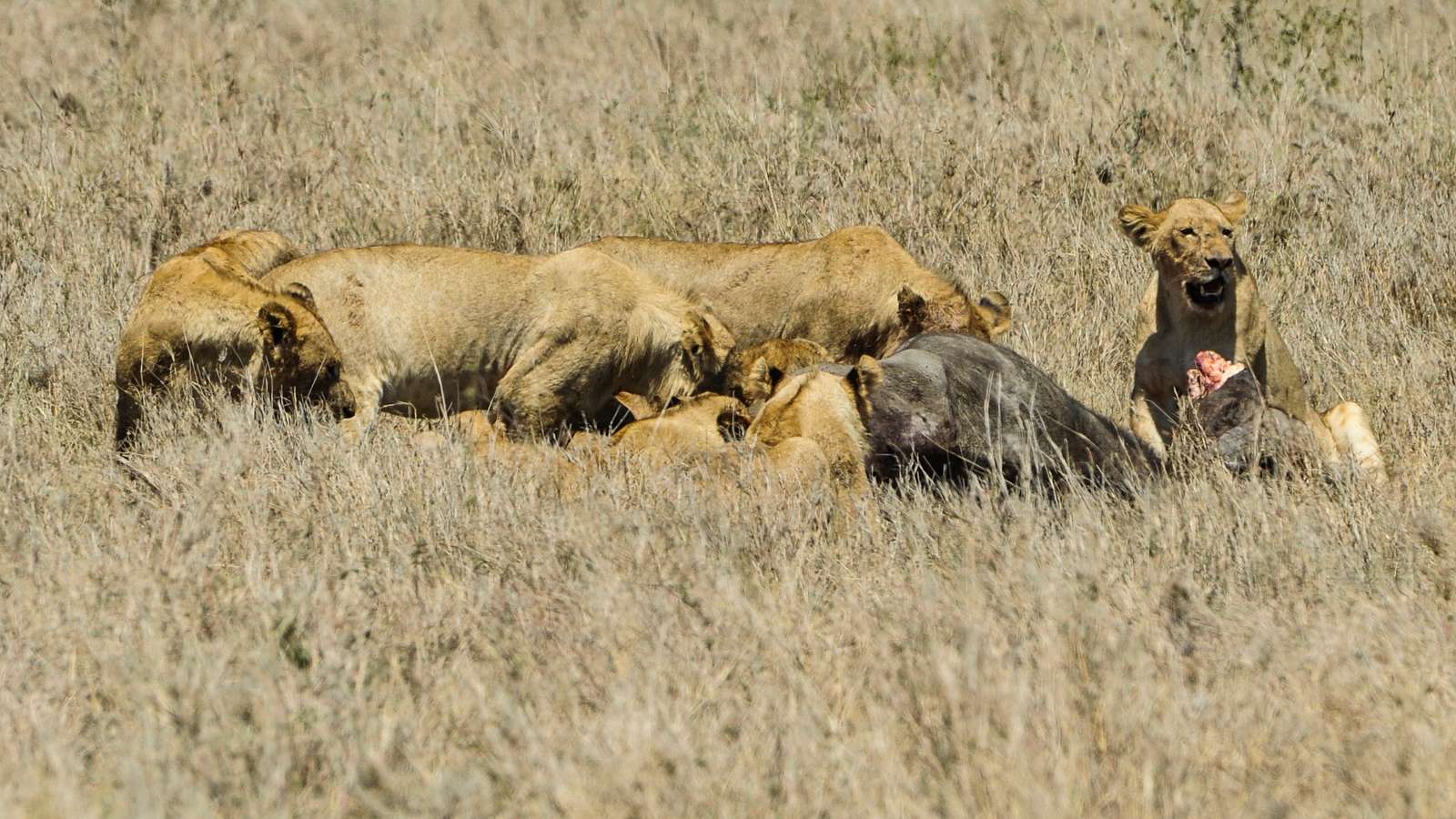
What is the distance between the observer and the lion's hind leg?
676 centimetres

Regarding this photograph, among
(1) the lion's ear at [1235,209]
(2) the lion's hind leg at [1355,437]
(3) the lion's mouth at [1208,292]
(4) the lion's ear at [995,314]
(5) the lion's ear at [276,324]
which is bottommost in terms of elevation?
(2) the lion's hind leg at [1355,437]

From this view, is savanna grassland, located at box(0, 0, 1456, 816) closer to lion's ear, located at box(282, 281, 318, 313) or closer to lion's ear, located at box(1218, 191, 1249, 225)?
lion's ear, located at box(282, 281, 318, 313)

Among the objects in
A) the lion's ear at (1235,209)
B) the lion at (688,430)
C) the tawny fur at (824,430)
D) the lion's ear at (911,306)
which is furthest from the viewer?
the lion's ear at (911,306)

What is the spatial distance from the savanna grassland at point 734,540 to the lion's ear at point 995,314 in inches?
17.1

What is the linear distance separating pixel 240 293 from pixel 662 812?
3975 mm

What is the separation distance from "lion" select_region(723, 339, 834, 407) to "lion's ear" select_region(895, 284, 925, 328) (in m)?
0.64

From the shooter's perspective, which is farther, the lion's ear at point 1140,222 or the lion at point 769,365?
the lion's ear at point 1140,222

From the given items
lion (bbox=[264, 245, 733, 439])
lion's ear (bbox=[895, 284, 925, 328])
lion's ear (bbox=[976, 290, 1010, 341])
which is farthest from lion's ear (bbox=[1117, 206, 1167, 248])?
lion (bbox=[264, 245, 733, 439])

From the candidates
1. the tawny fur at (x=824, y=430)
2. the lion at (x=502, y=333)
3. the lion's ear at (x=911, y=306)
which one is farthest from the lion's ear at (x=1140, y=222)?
the tawny fur at (x=824, y=430)

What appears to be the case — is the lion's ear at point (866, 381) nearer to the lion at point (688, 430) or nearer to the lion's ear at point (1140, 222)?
the lion at point (688, 430)

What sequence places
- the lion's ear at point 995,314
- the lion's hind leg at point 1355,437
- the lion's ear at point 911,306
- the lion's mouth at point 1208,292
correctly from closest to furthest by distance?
the lion's hind leg at point 1355,437, the lion's mouth at point 1208,292, the lion's ear at point 911,306, the lion's ear at point 995,314

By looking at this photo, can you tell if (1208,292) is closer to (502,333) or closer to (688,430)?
(688,430)

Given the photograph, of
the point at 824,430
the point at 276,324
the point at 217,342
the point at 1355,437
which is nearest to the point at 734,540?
the point at 824,430

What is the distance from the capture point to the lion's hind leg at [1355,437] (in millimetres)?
6758
